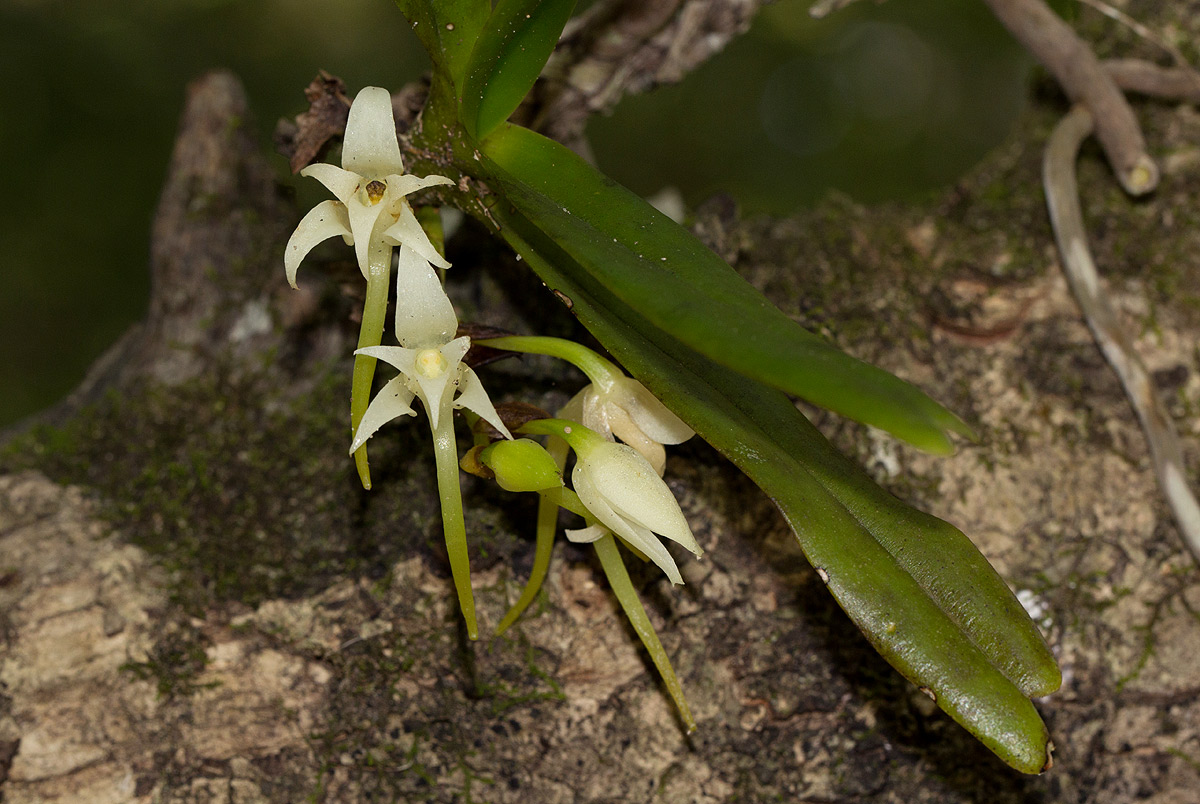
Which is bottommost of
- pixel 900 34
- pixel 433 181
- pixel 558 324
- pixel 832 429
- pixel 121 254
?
pixel 121 254

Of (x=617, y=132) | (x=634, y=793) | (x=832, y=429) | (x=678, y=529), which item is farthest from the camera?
(x=617, y=132)

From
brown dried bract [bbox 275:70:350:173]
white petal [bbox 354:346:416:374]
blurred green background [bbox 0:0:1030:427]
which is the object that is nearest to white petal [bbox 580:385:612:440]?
white petal [bbox 354:346:416:374]

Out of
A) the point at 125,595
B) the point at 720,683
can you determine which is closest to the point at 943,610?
the point at 720,683

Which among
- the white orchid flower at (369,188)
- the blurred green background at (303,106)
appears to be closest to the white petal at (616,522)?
the white orchid flower at (369,188)

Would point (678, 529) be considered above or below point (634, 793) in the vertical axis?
above

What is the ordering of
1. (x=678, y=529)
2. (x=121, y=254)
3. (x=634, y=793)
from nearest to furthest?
(x=678, y=529) < (x=634, y=793) < (x=121, y=254)

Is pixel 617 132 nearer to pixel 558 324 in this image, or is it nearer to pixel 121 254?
pixel 121 254
